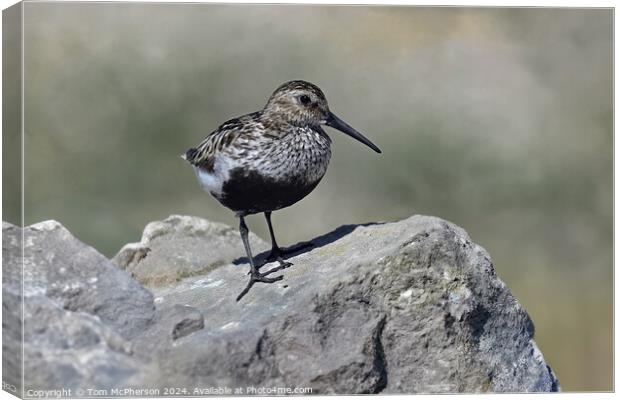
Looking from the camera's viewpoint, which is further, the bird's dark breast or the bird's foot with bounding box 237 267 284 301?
the bird's dark breast

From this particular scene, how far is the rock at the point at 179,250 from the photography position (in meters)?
10.2

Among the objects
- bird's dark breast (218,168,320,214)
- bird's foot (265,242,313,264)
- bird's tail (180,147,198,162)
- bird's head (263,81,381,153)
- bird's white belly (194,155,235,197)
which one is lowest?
bird's foot (265,242,313,264)

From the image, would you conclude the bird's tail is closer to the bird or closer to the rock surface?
the bird

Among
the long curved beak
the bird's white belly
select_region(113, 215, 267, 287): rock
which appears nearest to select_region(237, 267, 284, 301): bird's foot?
the bird's white belly

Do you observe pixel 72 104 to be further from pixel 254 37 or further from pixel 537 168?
pixel 537 168

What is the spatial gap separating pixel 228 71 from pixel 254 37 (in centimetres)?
70

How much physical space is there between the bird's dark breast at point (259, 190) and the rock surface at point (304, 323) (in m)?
0.54

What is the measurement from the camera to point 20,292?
8.36 metres

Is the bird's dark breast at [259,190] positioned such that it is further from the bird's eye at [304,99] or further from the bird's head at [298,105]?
the bird's eye at [304,99]

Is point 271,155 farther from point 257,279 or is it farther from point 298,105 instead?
point 257,279

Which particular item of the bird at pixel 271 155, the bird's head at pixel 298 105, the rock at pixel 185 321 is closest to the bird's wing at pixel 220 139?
the bird at pixel 271 155

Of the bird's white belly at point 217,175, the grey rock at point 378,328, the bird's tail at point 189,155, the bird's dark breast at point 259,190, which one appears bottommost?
the grey rock at point 378,328

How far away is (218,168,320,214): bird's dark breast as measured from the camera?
947 cm

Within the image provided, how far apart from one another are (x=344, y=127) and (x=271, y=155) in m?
0.82
